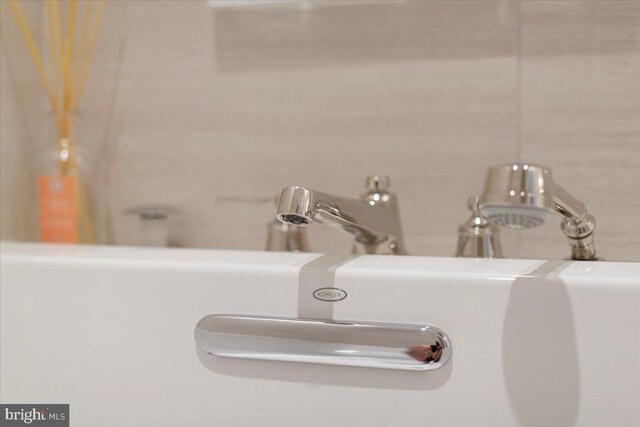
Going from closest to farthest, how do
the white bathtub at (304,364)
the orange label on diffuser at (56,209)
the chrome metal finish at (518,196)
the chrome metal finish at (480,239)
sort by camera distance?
the chrome metal finish at (518,196)
the white bathtub at (304,364)
the chrome metal finish at (480,239)
the orange label on diffuser at (56,209)

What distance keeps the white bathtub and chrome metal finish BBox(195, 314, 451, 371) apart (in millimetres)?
11

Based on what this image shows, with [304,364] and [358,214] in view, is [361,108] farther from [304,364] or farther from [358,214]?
[304,364]

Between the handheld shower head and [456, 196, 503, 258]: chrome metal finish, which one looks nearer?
the handheld shower head

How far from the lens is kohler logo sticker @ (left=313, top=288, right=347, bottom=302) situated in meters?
0.64

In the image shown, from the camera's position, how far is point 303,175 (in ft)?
2.98

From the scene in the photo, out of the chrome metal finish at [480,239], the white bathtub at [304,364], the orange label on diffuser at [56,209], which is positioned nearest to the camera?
the white bathtub at [304,364]

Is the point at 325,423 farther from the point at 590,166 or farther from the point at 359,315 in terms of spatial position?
the point at 590,166

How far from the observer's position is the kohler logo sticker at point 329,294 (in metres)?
0.64

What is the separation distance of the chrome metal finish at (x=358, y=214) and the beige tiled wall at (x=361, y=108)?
0.12 meters

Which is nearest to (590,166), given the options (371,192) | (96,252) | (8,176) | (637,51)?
(637,51)

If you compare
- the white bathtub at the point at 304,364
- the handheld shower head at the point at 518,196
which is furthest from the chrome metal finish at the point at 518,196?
the white bathtub at the point at 304,364

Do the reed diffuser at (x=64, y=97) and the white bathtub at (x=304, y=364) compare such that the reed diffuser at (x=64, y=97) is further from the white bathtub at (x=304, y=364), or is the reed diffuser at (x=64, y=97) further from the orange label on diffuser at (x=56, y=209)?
the white bathtub at (x=304, y=364)

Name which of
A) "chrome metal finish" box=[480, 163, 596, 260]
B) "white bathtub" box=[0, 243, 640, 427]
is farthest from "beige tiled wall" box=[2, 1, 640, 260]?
"chrome metal finish" box=[480, 163, 596, 260]

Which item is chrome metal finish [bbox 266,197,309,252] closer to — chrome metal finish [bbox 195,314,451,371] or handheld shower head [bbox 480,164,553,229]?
chrome metal finish [bbox 195,314,451,371]
